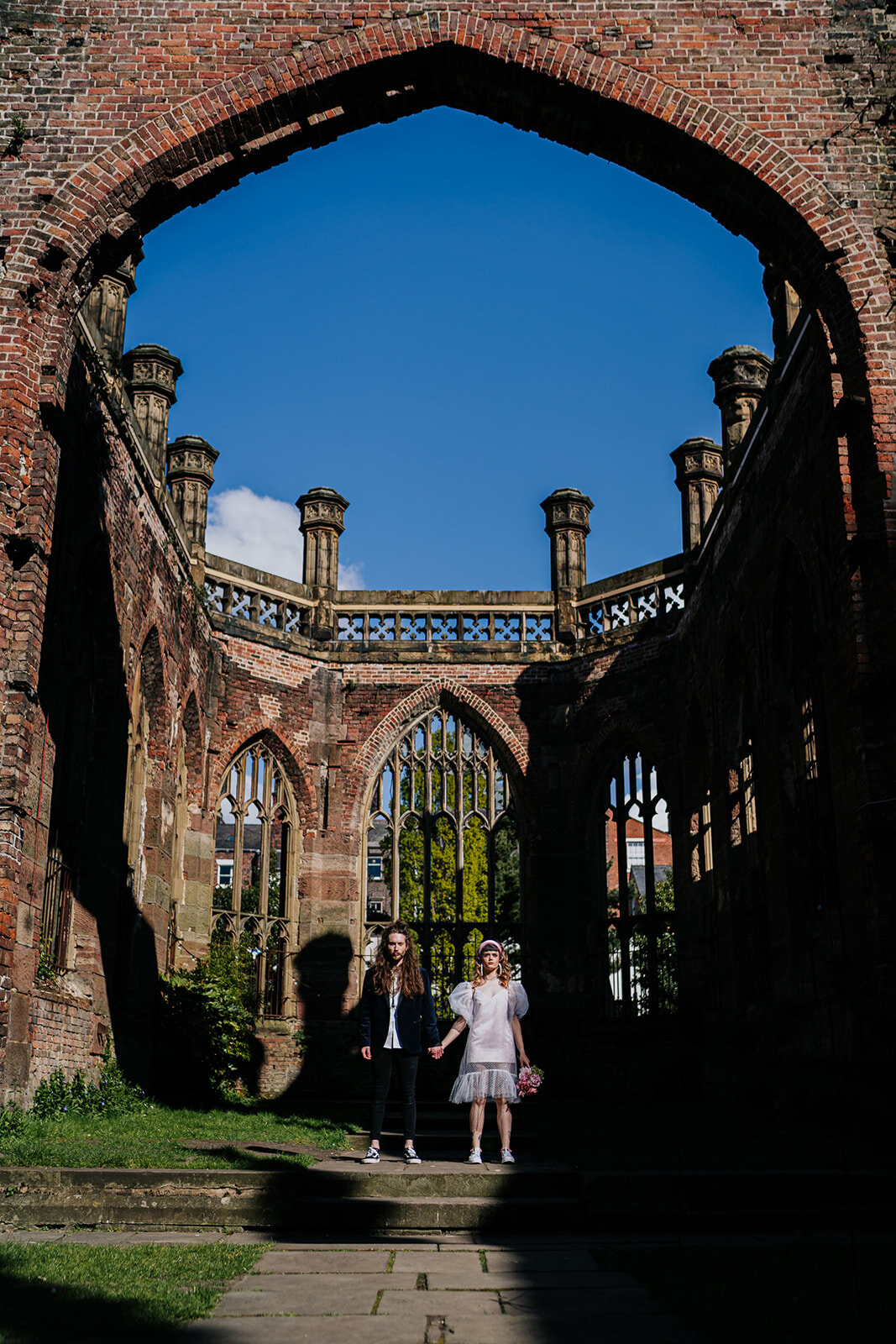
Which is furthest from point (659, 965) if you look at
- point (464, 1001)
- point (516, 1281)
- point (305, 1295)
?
point (305, 1295)

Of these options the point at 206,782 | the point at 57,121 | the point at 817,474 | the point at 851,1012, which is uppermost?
the point at 57,121

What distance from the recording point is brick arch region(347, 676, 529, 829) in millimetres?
19500

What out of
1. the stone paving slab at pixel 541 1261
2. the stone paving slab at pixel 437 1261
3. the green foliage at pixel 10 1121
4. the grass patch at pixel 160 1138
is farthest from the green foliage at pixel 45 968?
the stone paving slab at pixel 541 1261

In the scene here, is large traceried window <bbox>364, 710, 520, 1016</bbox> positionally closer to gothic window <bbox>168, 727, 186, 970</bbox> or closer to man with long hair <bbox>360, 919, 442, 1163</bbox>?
gothic window <bbox>168, 727, 186, 970</bbox>

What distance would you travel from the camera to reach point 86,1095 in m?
11.2

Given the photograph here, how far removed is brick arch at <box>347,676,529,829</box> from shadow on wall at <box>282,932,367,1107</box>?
2.04 meters

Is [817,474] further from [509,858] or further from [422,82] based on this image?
[509,858]

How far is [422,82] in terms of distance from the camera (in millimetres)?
10781

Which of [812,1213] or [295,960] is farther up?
[295,960]

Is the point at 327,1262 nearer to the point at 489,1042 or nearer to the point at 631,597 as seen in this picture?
the point at 489,1042

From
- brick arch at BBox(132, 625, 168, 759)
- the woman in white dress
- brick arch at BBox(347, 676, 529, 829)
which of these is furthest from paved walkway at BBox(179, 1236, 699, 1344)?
→ brick arch at BBox(347, 676, 529, 829)

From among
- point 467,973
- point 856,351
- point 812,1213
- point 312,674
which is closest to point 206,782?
point 312,674

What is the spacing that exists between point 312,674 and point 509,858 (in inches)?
445

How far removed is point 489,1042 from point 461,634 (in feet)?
40.6
